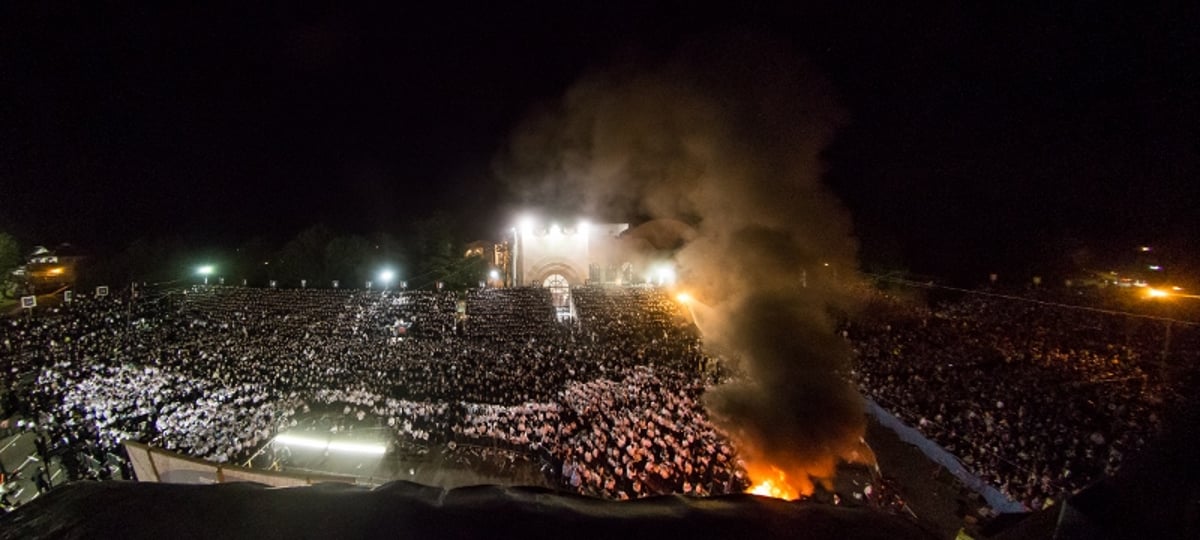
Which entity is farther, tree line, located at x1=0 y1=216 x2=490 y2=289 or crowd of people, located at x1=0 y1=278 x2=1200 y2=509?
tree line, located at x1=0 y1=216 x2=490 y2=289

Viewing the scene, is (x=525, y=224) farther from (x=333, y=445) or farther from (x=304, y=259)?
(x=333, y=445)

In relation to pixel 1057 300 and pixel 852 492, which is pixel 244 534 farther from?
pixel 1057 300

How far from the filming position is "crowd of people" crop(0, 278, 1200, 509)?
9203mm

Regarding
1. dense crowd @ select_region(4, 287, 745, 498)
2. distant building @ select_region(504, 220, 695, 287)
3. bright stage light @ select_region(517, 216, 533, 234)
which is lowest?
dense crowd @ select_region(4, 287, 745, 498)

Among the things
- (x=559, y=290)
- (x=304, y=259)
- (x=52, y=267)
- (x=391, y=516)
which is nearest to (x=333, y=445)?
(x=391, y=516)

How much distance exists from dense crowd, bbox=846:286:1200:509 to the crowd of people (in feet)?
0.19

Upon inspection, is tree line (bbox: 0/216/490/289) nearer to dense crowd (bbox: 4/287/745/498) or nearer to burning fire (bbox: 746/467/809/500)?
dense crowd (bbox: 4/287/745/498)

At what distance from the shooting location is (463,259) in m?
32.8

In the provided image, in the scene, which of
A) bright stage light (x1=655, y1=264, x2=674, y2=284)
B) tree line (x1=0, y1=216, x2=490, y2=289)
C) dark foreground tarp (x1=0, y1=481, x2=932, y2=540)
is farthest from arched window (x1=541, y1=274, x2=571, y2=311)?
dark foreground tarp (x1=0, y1=481, x2=932, y2=540)

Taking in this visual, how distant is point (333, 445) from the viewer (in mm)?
10234

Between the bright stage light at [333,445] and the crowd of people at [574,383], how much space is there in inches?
28.2

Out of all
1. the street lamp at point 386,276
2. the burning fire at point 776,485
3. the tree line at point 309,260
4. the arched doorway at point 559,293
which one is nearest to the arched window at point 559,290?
the arched doorway at point 559,293

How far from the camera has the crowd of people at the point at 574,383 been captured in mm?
9203

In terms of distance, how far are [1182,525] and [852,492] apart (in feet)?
30.3
